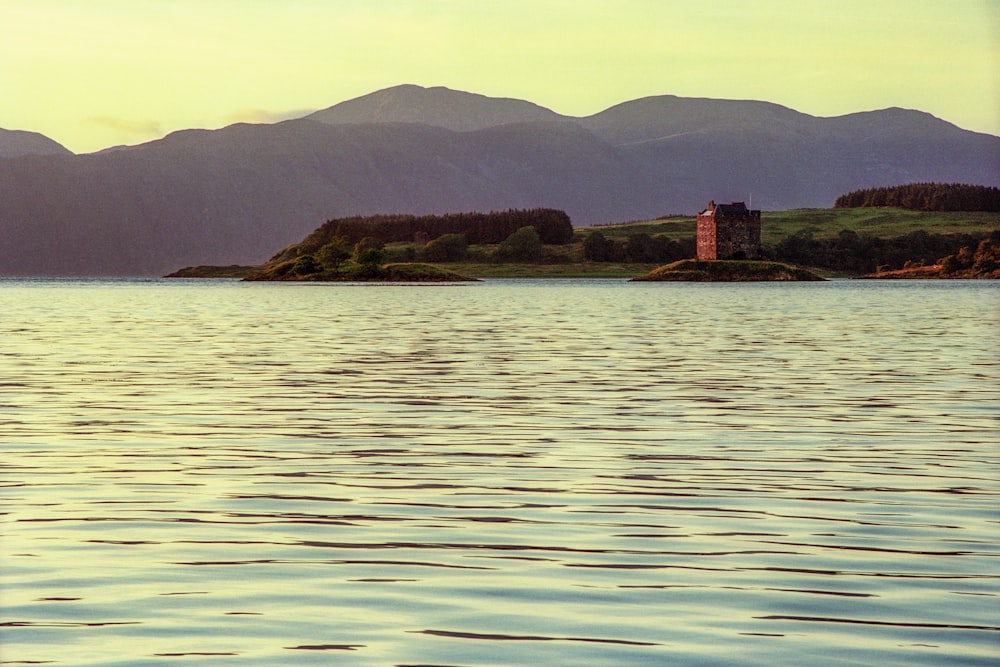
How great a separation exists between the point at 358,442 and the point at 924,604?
14.4 metres

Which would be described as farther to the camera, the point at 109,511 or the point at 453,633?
the point at 109,511

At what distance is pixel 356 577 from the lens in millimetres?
15133

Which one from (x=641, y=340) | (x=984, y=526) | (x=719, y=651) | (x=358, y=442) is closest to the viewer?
(x=719, y=651)

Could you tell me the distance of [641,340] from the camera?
6462 cm

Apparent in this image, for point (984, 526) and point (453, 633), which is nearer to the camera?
point (453, 633)

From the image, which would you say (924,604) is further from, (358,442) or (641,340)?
(641,340)

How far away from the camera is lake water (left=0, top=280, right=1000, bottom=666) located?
12.8m

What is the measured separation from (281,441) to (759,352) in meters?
31.6

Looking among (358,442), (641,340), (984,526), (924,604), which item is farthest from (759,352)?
(924,604)

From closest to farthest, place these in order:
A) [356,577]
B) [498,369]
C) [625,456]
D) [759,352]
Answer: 1. [356,577]
2. [625,456]
3. [498,369]
4. [759,352]

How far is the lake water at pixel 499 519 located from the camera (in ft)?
42.1

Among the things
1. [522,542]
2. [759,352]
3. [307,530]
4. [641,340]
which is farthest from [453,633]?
[641,340]

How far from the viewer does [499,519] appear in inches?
736

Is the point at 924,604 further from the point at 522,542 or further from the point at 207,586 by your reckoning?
the point at 207,586
